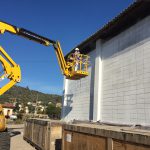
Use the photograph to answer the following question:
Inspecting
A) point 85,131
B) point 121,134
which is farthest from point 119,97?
point 121,134

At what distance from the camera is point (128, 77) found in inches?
525

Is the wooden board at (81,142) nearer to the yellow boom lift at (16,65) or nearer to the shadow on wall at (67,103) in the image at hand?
the yellow boom lift at (16,65)

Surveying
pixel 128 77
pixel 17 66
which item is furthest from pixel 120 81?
pixel 17 66

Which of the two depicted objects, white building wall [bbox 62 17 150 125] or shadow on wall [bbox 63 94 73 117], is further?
shadow on wall [bbox 63 94 73 117]

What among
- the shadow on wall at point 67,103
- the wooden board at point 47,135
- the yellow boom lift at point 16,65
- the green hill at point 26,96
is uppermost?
the green hill at point 26,96

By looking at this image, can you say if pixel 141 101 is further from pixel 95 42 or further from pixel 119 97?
pixel 95 42

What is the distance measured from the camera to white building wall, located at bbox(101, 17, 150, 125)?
475 inches

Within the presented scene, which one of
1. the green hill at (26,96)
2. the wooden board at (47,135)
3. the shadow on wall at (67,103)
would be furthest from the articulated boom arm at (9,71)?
the green hill at (26,96)

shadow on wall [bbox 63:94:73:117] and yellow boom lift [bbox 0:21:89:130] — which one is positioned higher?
yellow boom lift [bbox 0:21:89:130]

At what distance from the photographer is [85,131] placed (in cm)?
671

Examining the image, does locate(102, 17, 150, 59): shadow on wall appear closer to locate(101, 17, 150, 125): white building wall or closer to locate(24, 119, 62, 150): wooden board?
locate(101, 17, 150, 125): white building wall

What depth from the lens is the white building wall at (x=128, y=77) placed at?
1205 cm

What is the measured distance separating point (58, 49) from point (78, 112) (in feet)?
18.3

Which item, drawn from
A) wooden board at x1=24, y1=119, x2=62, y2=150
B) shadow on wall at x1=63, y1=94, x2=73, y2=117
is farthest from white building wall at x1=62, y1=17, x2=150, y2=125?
wooden board at x1=24, y1=119, x2=62, y2=150
